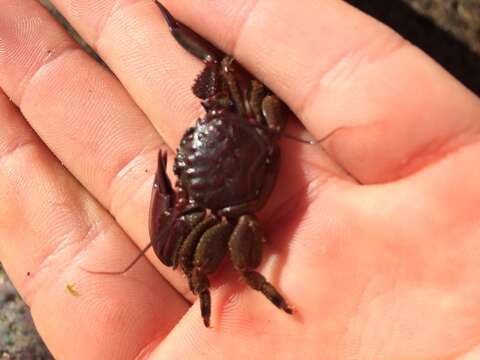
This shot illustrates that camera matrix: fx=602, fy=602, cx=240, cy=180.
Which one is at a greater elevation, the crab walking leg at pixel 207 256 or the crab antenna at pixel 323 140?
the crab antenna at pixel 323 140

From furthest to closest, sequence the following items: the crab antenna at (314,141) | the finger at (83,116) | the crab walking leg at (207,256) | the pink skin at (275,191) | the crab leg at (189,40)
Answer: the finger at (83,116) < the crab leg at (189,40) < the crab walking leg at (207,256) < the crab antenna at (314,141) < the pink skin at (275,191)

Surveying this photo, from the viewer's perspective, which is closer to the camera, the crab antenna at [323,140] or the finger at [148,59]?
the crab antenna at [323,140]

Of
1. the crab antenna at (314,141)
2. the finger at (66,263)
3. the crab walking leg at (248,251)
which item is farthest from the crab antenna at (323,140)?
the finger at (66,263)

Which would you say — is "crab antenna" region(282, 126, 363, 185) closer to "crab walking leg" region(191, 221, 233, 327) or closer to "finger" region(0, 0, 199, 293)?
"crab walking leg" region(191, 221, 233, 327)

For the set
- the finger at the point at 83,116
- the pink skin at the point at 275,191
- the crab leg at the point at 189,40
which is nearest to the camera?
the pink skin at the point at 275,191

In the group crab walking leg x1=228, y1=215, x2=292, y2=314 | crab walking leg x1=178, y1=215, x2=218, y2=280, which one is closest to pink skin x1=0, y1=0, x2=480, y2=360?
crab walking leg x1=228, y1=215, x2=292, y2=314

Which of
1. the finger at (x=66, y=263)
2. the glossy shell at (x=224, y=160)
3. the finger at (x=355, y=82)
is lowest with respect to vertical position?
the finger at (x=66, y=263)

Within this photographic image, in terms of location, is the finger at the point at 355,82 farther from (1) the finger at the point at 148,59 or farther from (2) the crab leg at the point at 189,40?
(1) the finger at the point at 148,59
